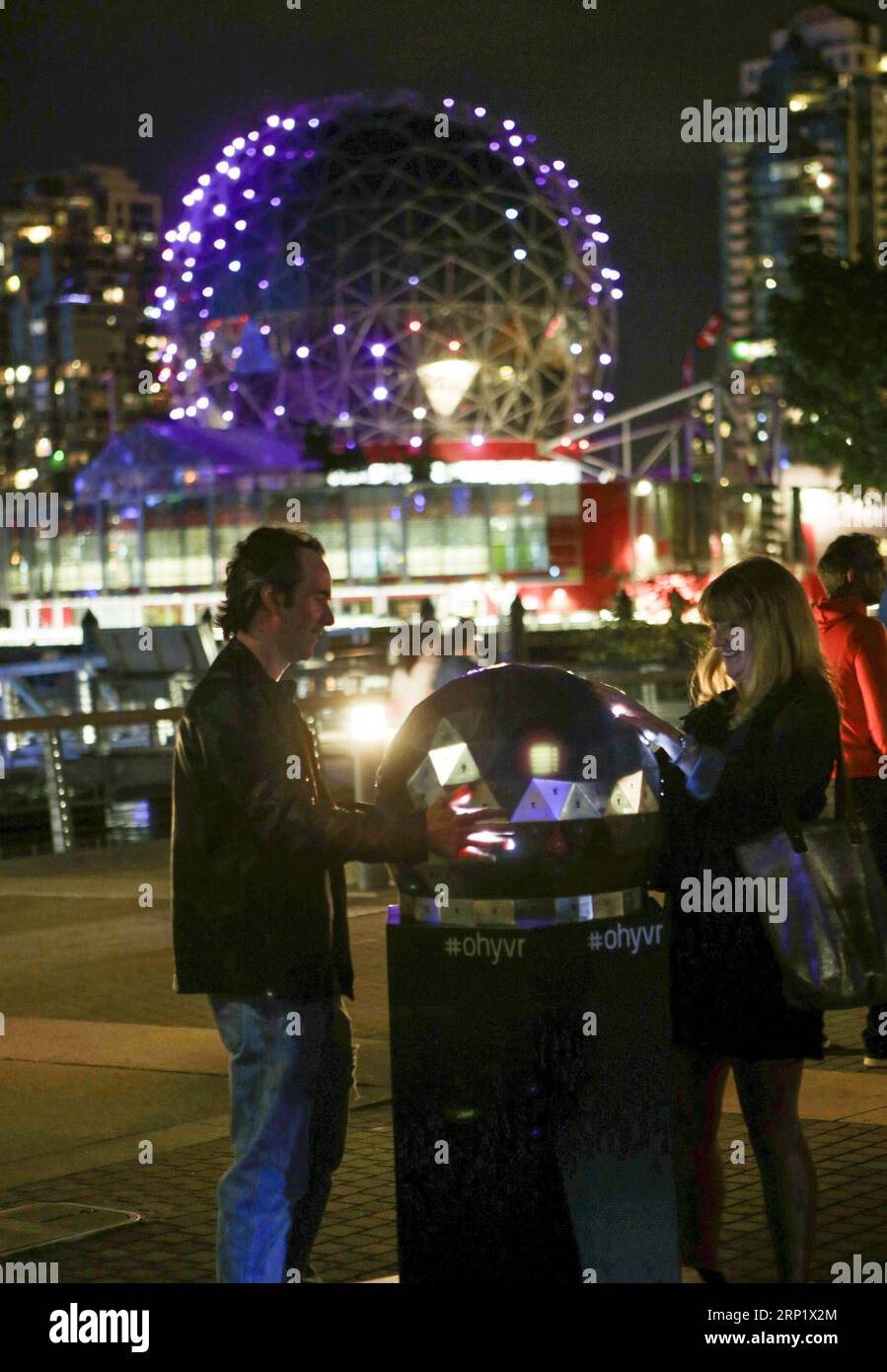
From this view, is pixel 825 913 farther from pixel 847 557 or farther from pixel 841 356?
pixel 841 356

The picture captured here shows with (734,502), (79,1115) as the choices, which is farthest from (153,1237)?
(734,502)

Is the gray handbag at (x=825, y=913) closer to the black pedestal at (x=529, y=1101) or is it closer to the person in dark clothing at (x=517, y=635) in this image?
the black pedestal at (x=529, y=1101)

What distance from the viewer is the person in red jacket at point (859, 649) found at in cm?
783

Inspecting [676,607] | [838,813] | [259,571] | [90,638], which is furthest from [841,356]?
[259,571]

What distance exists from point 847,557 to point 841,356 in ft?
154

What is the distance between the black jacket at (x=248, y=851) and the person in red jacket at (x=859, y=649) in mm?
3660

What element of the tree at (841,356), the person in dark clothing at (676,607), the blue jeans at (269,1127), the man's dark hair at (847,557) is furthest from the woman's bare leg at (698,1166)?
the tree at (841,356)

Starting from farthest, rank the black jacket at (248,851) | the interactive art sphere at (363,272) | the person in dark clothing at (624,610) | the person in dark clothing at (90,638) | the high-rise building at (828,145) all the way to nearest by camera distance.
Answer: the high-rise building at (828,145) < the interactive art sphere at (363,272) < the person in dark clothing at (90,638) < the person in dark clothing at (624,610) < the black jacket at (248,851)

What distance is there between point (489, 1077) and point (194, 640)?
67.3ft

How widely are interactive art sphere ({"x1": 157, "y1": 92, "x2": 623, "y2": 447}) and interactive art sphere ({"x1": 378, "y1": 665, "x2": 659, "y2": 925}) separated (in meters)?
63.7

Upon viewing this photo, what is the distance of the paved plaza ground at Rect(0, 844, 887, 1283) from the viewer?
5.87 m

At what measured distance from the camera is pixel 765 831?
4891mm

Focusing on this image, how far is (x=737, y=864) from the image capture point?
4871 mm
